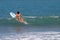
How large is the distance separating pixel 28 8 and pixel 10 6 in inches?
81.1

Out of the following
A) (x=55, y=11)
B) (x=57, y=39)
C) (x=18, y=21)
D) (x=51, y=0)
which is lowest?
(x=57, y=39)

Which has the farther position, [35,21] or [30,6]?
[30,6]

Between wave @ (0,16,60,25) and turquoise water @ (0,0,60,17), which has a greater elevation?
turquoise water @ (0,0,60,17)

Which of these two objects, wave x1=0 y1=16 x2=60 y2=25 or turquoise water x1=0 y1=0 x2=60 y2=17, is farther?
turquoise water x1=0 y1=0 x2=60 y2=17

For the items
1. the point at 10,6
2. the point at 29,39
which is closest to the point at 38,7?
the point at 10,6

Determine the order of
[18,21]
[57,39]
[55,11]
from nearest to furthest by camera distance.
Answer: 1. [57,39]
2. [18,21]
3. [55,11]

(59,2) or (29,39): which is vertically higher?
(59,2)

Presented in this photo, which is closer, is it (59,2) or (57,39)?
(57,39)

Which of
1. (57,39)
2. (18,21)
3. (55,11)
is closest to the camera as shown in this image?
(57,39)

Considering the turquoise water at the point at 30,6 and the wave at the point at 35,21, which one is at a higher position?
the turquoise water at the point at 30,6

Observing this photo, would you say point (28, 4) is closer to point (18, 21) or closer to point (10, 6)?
point (10, 6)

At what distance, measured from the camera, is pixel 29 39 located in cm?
1175

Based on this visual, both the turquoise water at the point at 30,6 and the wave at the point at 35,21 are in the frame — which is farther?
the turquoise water at the point at 30,6

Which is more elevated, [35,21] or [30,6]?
[30,6]
